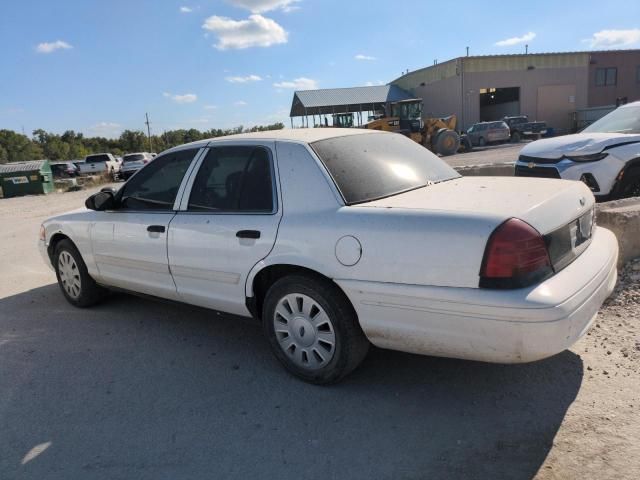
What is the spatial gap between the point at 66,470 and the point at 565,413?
2.72 meters

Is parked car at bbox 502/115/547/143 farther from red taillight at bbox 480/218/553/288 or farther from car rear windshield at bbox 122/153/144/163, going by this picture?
red taillight at bbox 480/218/553/288

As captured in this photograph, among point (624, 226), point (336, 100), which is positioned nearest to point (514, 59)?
point (336, 100)

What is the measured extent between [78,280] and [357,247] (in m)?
3.43

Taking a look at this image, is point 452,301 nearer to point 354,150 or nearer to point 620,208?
point 354,150

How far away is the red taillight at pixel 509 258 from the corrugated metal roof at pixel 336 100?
146 ft

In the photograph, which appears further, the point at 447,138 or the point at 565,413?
the point at 447,138

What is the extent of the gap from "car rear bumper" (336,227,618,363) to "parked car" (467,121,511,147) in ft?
110

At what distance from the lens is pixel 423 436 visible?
2.81 meters

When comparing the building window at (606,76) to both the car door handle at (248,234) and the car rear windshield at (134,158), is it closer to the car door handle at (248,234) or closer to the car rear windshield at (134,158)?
the car rear windshield at (134,158)

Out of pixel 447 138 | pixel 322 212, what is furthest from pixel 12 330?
pixel 447 138

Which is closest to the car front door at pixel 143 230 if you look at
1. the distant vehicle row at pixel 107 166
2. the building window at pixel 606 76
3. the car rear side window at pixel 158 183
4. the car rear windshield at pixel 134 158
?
the car rear side window at pixel 158 183

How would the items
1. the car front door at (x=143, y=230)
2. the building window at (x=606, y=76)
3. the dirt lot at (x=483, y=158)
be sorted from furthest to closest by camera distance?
the building window at (x=606, y=76) < the dirt lot at (x=483, y=158) < the car front door at (x=143, y=230)

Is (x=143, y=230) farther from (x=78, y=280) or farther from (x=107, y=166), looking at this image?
(x=107, y=166)

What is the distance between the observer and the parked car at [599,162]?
5992 millimetres
